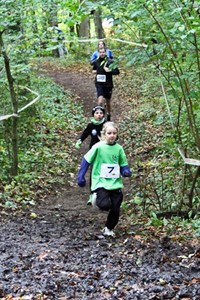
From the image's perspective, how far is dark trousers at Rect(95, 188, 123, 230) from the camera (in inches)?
300

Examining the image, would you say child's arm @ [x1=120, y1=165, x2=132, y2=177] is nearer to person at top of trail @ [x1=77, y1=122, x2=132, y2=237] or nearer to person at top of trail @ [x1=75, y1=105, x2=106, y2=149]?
person at top of trail @ [x1=77, y1=122, x2=132, y2=237]

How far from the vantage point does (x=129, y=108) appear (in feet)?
65.7

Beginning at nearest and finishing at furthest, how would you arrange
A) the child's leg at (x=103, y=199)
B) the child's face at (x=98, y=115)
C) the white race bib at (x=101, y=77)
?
1. the child's leg at (x=103, y=199)
2. the child's face at (x=98, y=115)
3. the white race bib at (x=101, y=77)

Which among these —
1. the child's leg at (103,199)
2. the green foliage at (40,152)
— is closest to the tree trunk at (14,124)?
the green foliage at (40,152)

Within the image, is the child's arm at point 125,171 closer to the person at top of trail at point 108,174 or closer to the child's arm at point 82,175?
the person at top of trail at point 108,174

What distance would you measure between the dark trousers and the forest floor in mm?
256

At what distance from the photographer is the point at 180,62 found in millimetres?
7184

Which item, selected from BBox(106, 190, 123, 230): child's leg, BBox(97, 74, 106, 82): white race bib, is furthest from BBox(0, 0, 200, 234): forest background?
BBox(97, 74, 106, 82): white race bib

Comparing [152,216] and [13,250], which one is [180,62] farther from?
[13,250]

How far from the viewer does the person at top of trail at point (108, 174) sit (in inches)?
302

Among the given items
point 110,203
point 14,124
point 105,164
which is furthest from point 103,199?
point 14,124

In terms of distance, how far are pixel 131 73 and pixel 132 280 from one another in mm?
22763

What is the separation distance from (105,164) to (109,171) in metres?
0.12

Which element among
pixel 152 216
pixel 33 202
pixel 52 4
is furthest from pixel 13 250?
pixel 52 4
